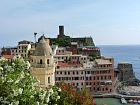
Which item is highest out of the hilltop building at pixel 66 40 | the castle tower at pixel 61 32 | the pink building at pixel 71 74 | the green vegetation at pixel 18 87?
the castle tower at pixel 61 32

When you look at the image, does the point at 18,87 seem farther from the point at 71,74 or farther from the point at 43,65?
the point at 71,74

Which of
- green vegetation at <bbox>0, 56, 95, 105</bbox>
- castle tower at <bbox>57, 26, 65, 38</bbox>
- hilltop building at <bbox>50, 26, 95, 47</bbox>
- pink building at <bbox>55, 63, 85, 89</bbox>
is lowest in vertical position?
pink building at <bbox>55, 63, 85, 89</bbox>

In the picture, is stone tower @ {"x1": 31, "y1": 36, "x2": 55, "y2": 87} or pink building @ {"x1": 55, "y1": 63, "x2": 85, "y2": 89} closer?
stone tower @ {"x1": 31, "y1": 36, "x2": 55, "y2": 87}

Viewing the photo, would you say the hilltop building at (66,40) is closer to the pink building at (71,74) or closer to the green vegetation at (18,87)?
the pink building at (71,74)

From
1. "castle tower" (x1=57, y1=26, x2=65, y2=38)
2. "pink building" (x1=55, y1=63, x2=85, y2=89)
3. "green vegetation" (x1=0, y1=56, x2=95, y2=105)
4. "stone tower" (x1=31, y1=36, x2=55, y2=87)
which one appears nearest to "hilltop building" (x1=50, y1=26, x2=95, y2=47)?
"castle tower" (x1=57, y1=26, x2=65, y2=38)

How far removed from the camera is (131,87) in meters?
71.9

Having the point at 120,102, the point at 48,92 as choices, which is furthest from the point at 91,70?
the point at 48,92

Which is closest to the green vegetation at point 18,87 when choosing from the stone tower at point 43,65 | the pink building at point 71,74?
the stone tower at point 43,65

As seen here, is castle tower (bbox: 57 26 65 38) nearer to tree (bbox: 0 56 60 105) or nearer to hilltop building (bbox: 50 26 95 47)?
hilltop building (bbox: 50 26 95 47)

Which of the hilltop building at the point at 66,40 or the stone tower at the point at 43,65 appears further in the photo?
the hilltop building at the point at 66,40

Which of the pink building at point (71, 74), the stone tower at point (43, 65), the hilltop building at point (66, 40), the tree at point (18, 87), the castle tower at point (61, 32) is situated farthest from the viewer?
the castle tower at point (61, 32)

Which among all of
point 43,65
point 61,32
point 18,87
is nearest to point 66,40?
point 61,32

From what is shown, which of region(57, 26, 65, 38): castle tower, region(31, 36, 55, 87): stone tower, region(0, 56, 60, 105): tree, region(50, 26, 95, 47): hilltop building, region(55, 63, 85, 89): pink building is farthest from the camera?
region(57, 26, 65, 38): castle tower

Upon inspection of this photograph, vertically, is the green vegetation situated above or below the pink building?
above
